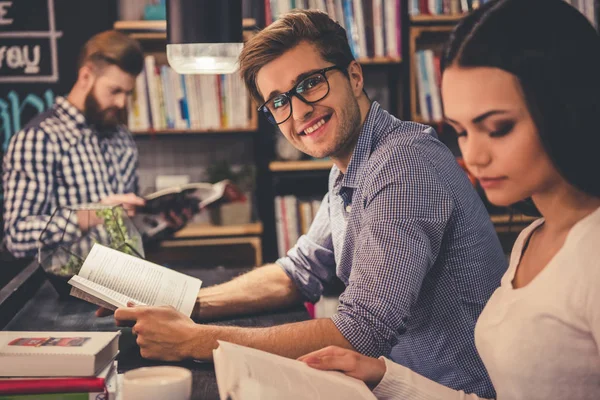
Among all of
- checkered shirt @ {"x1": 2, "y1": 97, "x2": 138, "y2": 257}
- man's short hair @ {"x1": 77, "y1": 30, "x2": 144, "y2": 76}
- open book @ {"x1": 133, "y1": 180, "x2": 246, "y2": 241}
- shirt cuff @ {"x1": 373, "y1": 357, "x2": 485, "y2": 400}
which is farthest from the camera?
man's short hair @ {"x1": 77, "y1": 30, "x2": 144, "y2": 76}

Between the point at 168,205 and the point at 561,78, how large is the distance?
6.22ft

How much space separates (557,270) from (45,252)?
52.0 inches

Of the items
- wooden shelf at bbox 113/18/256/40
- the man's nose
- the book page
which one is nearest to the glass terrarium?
the book page

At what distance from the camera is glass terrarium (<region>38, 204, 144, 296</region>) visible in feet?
5.56

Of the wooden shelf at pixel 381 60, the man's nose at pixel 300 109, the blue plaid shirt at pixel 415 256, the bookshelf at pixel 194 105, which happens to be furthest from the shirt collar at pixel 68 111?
the blue plaid shirt at pixel 415 256

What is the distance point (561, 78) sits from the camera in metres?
0.81

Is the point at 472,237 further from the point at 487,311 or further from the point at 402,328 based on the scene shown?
the point at 487,311

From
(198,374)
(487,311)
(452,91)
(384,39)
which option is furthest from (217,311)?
(384,39)

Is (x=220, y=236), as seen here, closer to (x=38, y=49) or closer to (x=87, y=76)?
(x=87, y=76)

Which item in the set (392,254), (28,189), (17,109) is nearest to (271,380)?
(392,254)

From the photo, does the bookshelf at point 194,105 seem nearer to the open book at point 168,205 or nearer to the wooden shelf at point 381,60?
the wooden shelf at point 381,60

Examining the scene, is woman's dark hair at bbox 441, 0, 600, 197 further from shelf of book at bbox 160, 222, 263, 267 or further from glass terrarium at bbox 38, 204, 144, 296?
shelf of book at bbox 160, 222, 263, 267

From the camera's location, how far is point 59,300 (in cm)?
178

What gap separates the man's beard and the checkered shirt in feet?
0.10
